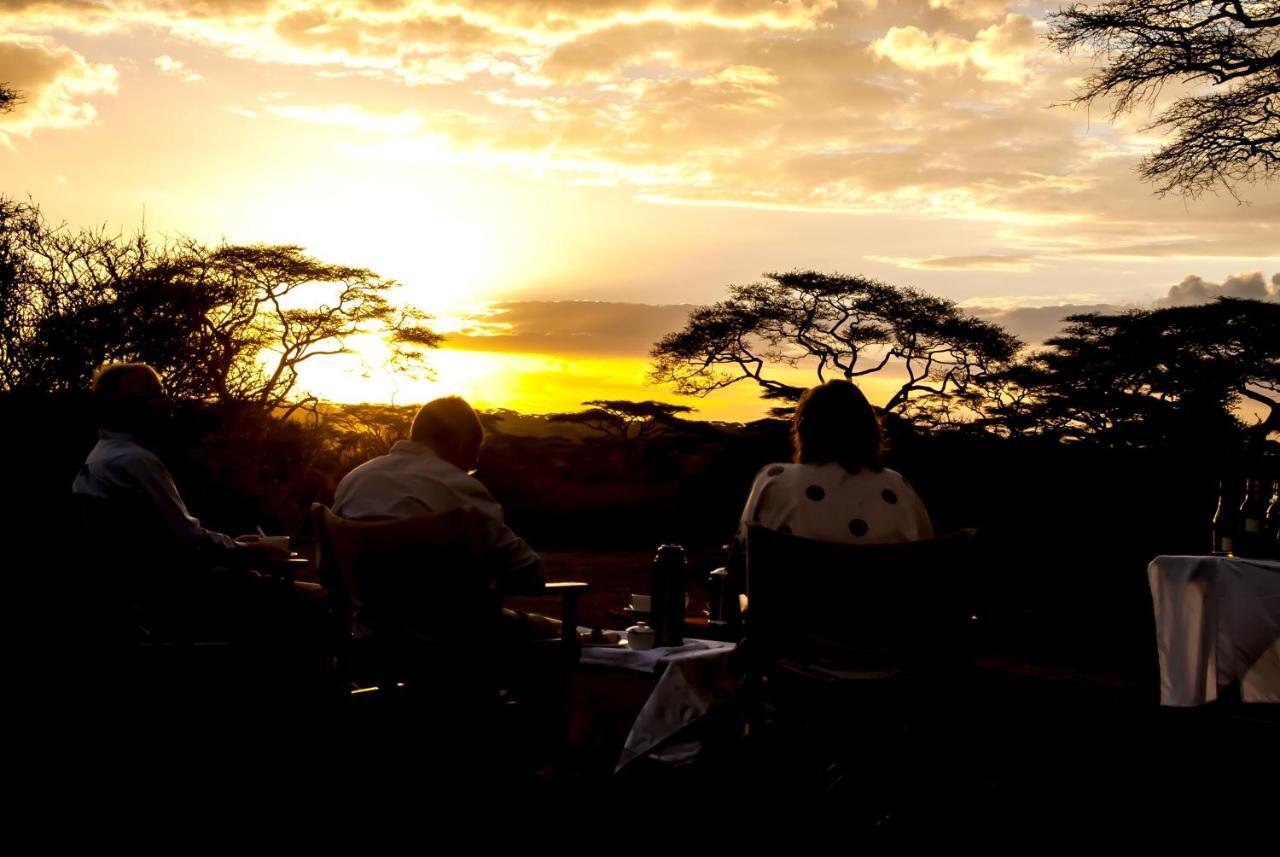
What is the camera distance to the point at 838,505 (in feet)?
10.0

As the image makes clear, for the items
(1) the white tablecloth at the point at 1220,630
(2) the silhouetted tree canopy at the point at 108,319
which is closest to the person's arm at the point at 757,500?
(1) the white tablecloth at the point at 1220,630

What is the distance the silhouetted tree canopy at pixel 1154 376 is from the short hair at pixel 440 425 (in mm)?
19707

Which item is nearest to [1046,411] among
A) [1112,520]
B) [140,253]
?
[1112,520]

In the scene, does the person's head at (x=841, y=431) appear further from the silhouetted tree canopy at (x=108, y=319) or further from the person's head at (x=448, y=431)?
the silhouetted tree canopy at (x=108, y=319)

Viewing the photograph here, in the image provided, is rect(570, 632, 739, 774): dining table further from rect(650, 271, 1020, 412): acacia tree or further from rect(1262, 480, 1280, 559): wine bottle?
rect(650, 271, 1020, 412): acacia tree

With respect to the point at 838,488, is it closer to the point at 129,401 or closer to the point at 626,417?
the point at 129,401

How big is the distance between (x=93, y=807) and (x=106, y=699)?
32cm

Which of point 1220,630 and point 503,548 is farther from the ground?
point 503,548

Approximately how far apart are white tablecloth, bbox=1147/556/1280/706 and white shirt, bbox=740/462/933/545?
3.46 ft

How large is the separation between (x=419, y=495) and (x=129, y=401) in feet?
3.47

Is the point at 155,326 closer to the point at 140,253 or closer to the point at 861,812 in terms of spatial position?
the point at 140,253

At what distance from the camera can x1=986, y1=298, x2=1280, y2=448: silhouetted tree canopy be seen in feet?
74.0

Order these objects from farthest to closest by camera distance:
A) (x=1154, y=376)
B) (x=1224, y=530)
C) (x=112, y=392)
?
(x=1154, y=376)
(x=1224, y=530)
(x=112, y=392)

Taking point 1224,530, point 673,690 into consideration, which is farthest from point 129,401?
point 1224,530
